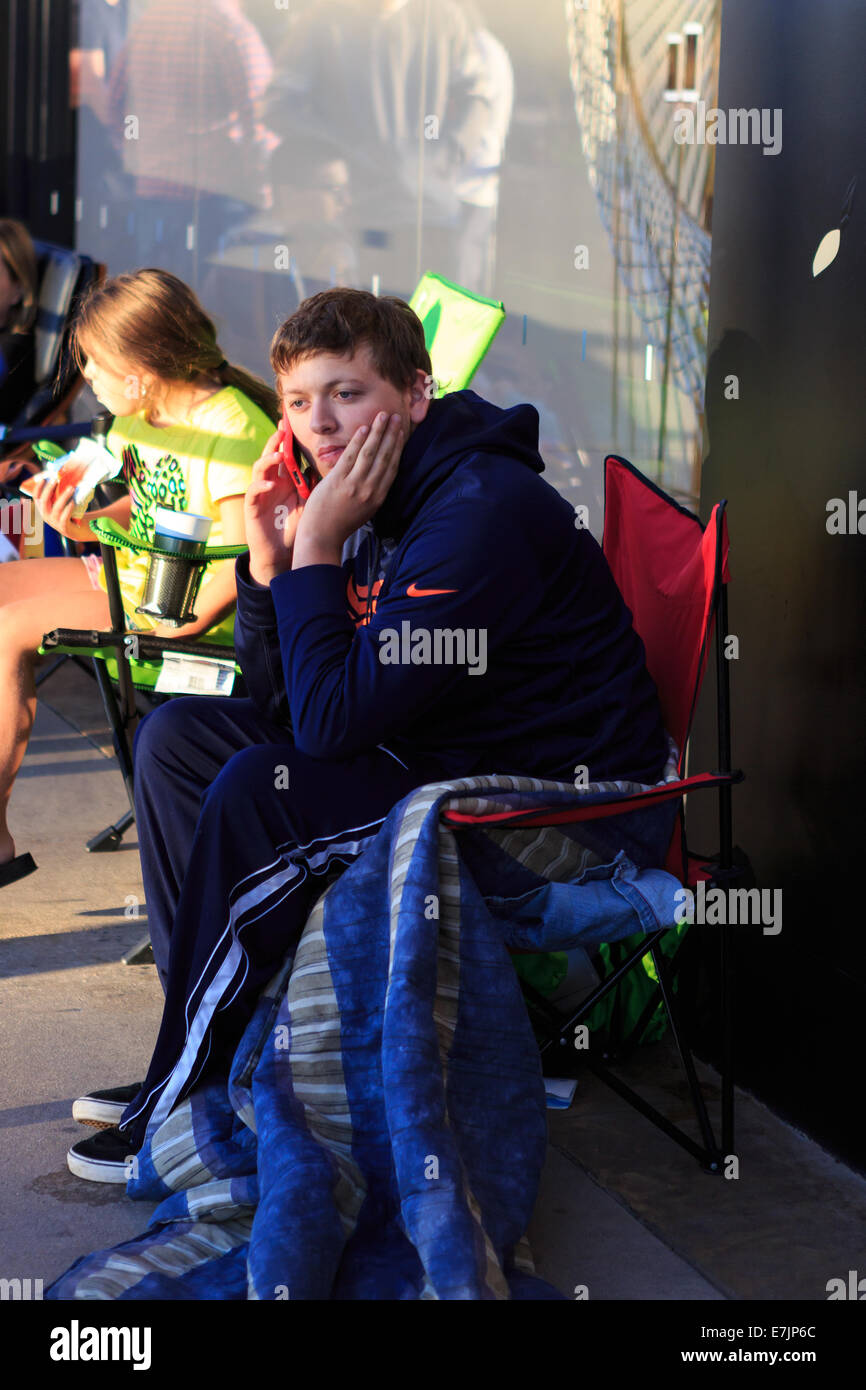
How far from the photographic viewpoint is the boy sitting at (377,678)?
1.99 meters

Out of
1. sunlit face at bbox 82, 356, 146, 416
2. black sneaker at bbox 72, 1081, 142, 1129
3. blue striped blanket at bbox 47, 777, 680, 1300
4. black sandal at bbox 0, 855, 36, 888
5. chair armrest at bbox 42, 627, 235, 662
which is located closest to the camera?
blue striped blanket at bbox 47, 777, 680, 1300

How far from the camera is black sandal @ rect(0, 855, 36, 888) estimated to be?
2.96 meters

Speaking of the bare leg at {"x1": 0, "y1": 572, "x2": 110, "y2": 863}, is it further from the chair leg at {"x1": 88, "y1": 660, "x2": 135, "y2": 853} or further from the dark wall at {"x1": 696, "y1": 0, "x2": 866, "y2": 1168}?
the dark wall at {"x1": 696, "y1": 0, "x2": 866, "y2": 1168}

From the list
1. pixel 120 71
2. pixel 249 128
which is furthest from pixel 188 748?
pixel 120 71

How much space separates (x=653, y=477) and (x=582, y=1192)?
1.62m

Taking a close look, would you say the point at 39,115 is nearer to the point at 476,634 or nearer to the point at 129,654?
the point at 129,654

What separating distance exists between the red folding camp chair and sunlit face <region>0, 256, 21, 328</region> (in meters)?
3.15

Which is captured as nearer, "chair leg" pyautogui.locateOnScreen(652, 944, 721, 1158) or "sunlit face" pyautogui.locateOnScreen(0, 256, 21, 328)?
"chair leg" pyautogui.locateOnScreen(652, 944, 721, 1158)

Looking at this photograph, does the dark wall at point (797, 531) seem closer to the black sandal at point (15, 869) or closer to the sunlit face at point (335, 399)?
the sunlit face at point (335, 399)

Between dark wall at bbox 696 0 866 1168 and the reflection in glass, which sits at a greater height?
the reflection in glass

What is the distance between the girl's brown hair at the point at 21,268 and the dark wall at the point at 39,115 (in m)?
2.38

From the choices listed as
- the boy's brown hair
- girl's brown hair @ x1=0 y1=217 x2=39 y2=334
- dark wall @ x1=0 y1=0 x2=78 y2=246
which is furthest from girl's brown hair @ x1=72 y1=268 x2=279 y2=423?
dark wall @ x1=0 y1=0 x2=78 y2=246

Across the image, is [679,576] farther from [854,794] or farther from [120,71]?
[120,71]

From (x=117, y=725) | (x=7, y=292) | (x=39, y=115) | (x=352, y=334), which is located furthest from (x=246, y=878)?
(x=39, y=115)
